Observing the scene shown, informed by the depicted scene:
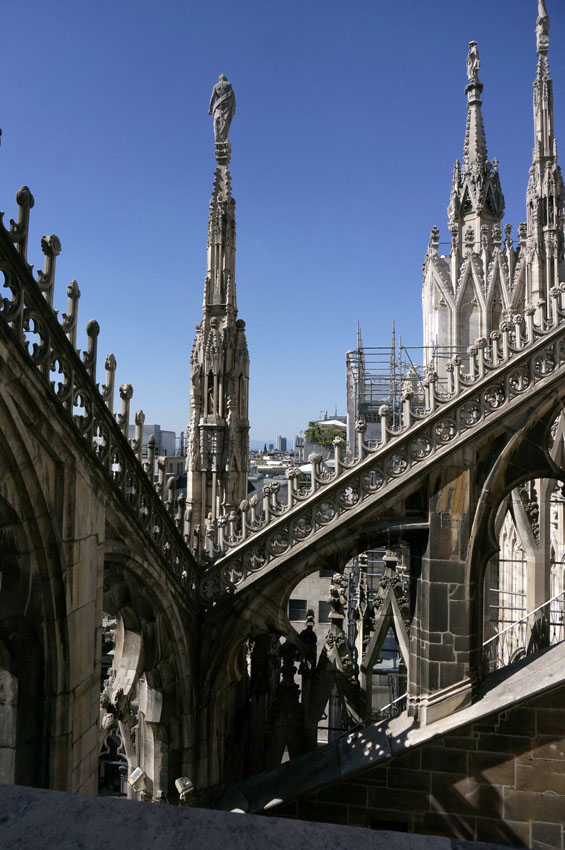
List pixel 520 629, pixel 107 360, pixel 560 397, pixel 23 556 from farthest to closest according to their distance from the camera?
pixel 520 629, pixel 560 397, pixel 107 360, pixel 23 556

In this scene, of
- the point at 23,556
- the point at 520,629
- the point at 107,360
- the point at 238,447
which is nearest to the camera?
the point at 23,556

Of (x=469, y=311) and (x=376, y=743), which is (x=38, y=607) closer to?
(x=376, y=743)

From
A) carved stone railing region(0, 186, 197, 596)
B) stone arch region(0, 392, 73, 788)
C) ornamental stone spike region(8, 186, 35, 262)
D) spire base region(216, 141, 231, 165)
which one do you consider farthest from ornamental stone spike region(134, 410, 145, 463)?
spire base region(216, 141, 231, 165)

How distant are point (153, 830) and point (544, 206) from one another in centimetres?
2129

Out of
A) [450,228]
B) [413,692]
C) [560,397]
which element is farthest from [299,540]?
[450,228]

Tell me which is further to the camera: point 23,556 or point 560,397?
point 560,397

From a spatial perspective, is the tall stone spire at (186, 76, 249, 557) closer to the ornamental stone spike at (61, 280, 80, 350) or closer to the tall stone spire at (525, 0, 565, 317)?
the ornamental stone spike at (61, 280, 80, 350)

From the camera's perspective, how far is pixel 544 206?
62.6 feet

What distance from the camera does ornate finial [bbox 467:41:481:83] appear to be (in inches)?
912

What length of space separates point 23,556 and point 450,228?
21.2 meters

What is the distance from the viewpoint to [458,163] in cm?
2295

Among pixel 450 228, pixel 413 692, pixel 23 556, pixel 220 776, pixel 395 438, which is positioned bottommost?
pixel 220 776

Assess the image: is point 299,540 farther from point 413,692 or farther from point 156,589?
point 413,692

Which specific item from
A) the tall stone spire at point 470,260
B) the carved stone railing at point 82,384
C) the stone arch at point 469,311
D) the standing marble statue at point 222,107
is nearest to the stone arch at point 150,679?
the carved stone railing at point 82,384
